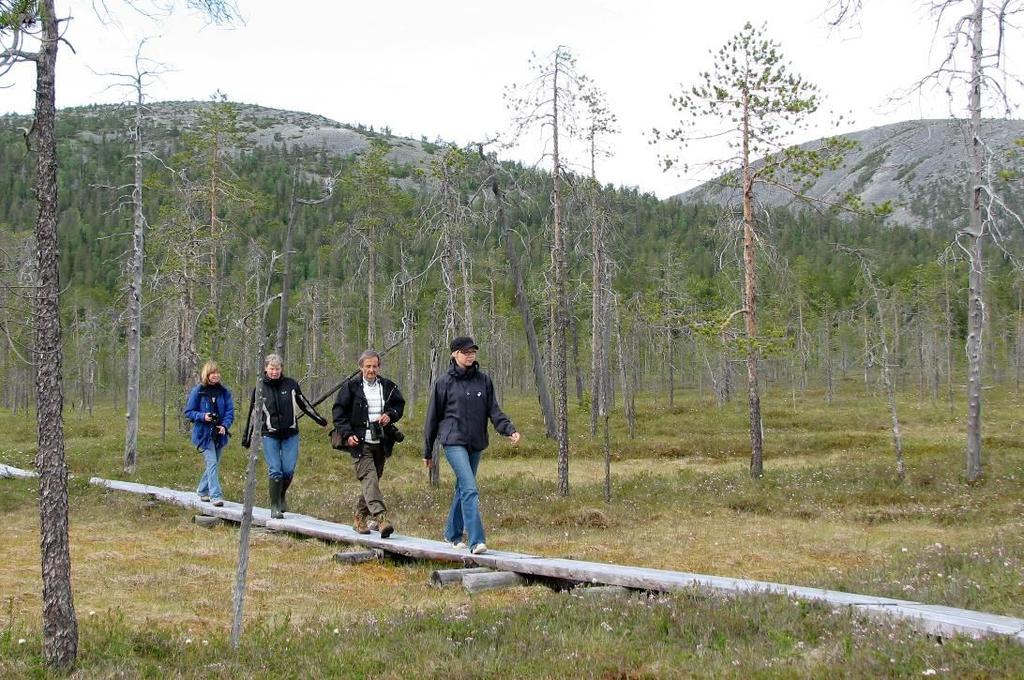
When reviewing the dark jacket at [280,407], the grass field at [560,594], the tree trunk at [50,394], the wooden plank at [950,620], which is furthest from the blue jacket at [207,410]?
the wooden plank at [950,620]

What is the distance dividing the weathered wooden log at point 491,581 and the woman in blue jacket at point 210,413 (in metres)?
6.52

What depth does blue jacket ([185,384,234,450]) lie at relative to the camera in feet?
43.9

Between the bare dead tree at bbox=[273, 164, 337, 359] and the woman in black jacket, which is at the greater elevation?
the bare dead tree at bbox=[273, 164, 337, 359]

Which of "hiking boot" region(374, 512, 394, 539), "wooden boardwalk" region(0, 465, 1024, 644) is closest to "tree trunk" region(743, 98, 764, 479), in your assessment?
"wooden boardwalk" region(0, 465, 1024, 644)

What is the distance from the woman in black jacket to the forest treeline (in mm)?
1391

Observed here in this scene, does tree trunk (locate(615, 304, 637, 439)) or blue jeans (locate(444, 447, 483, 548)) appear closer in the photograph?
blue jeans (locate(444, 447, 483, 548))

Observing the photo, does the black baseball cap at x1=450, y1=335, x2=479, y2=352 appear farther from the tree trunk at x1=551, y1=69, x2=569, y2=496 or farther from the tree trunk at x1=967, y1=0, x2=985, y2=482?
the tree trunk at x1=967, y1=0, x2=985, y2=482

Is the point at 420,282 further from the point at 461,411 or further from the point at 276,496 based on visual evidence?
the point at 461,411

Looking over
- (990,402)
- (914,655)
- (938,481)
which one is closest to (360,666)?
(914,655)

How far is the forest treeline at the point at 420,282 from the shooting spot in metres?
19.8

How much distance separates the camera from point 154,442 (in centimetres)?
2792

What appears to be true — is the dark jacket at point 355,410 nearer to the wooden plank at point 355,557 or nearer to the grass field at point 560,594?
the wooden plank at point 355,557

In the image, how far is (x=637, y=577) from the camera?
7.82 m

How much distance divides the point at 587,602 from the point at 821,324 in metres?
65.0
